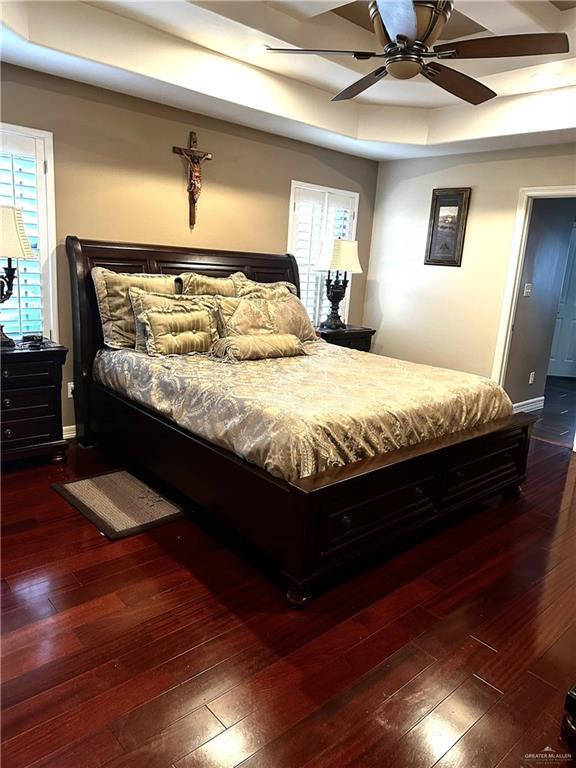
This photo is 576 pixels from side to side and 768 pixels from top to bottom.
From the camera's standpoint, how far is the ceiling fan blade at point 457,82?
8.22 ft

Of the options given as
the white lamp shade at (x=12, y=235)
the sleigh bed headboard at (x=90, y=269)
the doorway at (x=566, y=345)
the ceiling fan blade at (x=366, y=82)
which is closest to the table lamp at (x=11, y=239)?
the white lamp shade at (x=12, y=235)

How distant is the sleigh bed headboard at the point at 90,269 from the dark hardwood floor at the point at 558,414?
332 cm

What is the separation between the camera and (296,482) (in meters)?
2.25

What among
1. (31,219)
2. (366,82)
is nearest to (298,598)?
(366,82)

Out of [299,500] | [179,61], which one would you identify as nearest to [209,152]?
[179,61]

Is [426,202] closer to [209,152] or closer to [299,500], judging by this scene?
[209,152]

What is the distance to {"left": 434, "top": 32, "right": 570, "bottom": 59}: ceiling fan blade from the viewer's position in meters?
2.24

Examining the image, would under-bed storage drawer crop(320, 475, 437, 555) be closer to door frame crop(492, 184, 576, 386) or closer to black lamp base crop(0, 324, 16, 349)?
black lamp base crop(0, 324, 16, 349)

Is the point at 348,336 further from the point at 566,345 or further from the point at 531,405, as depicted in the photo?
the point at 566,345

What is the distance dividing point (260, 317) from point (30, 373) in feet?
5.20

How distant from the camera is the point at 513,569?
2.72 metres

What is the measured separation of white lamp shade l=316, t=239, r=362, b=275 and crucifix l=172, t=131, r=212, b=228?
133 centimetres

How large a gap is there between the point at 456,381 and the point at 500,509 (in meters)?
0.89

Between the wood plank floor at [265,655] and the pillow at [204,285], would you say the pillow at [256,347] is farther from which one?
the wood plank floor at [265,655]
